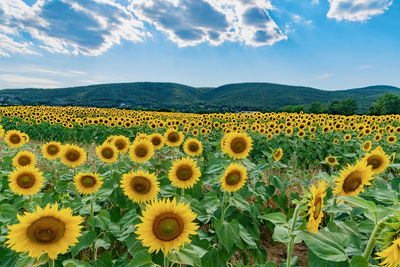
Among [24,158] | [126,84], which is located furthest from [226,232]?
[126,84]

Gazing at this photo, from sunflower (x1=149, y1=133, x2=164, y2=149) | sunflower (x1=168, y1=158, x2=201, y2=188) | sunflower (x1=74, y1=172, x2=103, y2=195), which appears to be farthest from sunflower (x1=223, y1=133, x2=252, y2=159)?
sunflower (x1=74, y1=172, x2=103, y2=195)

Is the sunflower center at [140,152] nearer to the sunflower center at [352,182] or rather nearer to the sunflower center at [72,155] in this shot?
the sunflower center at [72,155]

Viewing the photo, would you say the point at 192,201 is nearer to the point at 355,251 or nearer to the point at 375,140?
the point at 355,251

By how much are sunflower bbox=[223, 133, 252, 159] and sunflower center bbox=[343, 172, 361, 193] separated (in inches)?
77.0

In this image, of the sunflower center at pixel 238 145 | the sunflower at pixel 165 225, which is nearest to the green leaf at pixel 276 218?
the sunflower at pixel 165 225

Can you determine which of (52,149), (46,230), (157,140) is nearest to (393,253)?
(46,230)

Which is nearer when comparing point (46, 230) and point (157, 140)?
point (46, 230)

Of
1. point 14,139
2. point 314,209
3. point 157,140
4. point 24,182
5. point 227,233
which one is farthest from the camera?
point 14,139

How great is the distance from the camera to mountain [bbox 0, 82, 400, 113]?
332ft

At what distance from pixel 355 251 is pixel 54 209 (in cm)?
223

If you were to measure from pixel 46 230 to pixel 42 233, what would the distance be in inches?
1.2

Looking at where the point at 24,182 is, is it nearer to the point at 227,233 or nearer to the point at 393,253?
the point at 227,233

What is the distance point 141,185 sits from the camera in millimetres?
2857

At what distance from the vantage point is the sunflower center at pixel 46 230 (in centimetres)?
177
